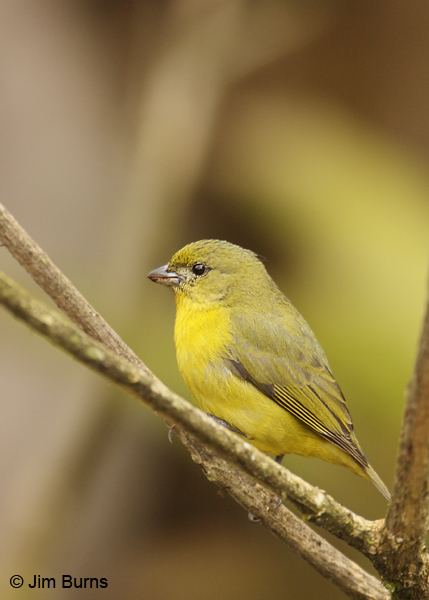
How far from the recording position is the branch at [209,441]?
6.82 feet

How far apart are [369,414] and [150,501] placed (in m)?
2.20

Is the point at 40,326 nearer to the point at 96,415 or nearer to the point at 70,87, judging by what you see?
the point at 96,415

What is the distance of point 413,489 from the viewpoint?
2.47 metres

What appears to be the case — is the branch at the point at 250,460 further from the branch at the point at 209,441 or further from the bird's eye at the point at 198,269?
the bird's eye at the point at 198,269

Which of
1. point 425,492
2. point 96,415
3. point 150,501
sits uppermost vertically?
point 425,492

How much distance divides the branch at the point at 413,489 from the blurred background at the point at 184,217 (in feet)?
6.41

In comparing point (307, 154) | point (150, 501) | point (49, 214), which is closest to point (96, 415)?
point (150, 501)

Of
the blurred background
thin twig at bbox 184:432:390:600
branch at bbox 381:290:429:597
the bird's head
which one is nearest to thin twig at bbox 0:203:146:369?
thin twig at bbox 184:432:390:600

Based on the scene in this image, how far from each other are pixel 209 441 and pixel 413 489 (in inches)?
22.9

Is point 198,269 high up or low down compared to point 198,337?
up

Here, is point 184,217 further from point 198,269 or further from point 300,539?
point 300,539

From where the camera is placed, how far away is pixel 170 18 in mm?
6340

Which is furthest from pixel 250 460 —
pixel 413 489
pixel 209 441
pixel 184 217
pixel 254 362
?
pixel 184 217

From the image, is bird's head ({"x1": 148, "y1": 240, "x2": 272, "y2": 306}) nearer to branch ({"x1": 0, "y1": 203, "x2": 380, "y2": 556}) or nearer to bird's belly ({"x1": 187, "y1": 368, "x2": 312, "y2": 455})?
bird's belly ({"x1": 187, "y1": 368, "x2": 312, "y2": 455})
